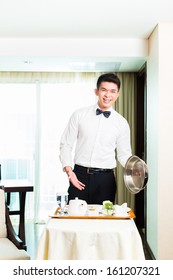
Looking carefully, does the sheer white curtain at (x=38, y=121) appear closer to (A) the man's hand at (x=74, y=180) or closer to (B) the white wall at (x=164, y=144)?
(B) the white wall at (x=164, y=144)

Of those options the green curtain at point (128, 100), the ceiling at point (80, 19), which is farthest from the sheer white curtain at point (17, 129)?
the green curtain at point (128, 100)

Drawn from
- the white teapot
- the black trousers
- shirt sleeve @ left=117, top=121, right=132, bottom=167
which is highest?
shirt sleeve @ left=117, top=121, right=132, bottom=167

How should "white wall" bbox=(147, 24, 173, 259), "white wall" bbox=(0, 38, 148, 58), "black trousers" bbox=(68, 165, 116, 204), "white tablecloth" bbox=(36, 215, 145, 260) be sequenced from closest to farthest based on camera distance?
"white tablecloth" bbox=(36, 215, 145, 260) < "black trousers" bbox=(68, 165, 116, 204) < "white wall" bbox=(147, 24, 173, 259) < "white wall" bbox=(0, 38, 148, 58)

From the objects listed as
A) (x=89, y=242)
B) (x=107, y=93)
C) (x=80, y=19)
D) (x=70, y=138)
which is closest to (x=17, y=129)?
(x=80, y=19)

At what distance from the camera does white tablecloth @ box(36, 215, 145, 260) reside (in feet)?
7.32

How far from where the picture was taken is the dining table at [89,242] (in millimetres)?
2230

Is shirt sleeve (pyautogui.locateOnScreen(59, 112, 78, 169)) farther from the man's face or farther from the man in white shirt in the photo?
the man's face

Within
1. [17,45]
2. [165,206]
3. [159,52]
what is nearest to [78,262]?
[165,206]

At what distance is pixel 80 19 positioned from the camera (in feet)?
13.3

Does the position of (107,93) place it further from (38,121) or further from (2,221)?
(38,121)

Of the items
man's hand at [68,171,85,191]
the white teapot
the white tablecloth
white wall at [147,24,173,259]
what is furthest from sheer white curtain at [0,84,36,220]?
the white tablecloth

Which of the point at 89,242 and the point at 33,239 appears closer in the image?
the point at 89,242

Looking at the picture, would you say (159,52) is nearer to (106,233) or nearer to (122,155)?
(122,155)

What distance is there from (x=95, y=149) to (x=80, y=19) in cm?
167
